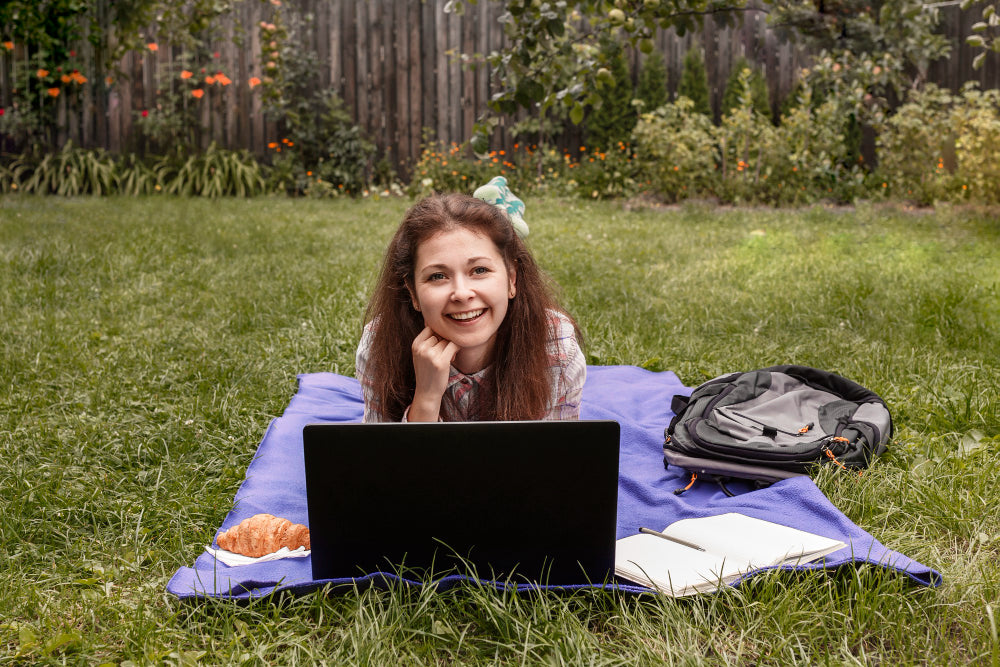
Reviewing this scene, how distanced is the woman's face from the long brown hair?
0.10m

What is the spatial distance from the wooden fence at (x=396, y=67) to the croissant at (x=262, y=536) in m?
8.18

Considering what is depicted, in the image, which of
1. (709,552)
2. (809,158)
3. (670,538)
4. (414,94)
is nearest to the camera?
(709,552)

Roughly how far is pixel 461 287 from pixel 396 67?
335 inches

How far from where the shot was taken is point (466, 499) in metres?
1.90

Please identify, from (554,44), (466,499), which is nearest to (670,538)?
(466,499)

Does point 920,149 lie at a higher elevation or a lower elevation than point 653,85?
lower

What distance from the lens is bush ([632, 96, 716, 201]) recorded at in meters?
9.10

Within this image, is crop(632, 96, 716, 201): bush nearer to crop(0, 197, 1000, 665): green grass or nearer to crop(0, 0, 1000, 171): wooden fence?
crop(0, 0, 1000, 171): wooden fence

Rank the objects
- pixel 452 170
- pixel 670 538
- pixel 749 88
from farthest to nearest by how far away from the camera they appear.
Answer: pixel 749 88 → pixel 452 170 → pixel 670 538

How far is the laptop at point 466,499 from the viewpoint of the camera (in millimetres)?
1830

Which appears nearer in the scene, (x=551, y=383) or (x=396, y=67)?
(x=551, y=383)

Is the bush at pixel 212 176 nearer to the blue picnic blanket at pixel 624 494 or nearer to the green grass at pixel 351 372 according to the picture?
the green grass at pixel 351 372

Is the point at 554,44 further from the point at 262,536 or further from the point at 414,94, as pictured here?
the point at 414,94

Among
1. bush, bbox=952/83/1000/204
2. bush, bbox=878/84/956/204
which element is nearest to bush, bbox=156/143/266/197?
bush, bbox=878/84/956/204
